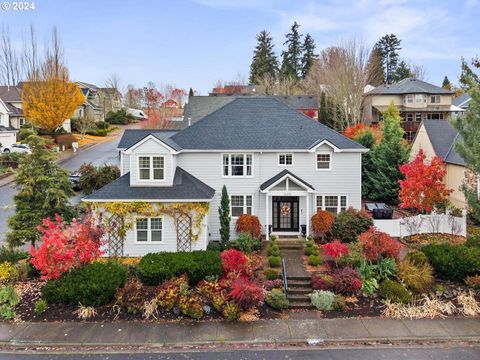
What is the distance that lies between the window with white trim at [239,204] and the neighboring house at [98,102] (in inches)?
1970

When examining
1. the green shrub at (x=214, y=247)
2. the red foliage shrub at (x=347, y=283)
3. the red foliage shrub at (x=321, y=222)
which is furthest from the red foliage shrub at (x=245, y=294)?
the red foliage shrub at (x=321, y=222)

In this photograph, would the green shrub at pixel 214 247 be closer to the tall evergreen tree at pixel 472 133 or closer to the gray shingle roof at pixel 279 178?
the gray shingle roof at pixel 279 178

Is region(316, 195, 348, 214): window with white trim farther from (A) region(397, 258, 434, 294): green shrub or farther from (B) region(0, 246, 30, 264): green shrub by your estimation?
(B) region(0, 246, 30, 264): green shrub

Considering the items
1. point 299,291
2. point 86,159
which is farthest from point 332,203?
point 86,159

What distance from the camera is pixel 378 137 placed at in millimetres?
39875

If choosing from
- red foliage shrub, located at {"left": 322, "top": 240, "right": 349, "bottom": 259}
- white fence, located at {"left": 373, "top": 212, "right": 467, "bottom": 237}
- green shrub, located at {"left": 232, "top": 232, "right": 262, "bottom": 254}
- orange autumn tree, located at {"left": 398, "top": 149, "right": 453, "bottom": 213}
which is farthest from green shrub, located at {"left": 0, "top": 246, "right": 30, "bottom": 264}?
orange autumn tree, located at {"left": 398, "top": 149, "right": 453, "bottom": 213}

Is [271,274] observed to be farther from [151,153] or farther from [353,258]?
[151,153]

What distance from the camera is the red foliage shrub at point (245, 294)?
45.6ft

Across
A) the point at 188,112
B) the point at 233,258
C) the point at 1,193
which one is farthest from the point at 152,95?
the point at 233,258

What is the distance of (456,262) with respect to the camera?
52.7 ft

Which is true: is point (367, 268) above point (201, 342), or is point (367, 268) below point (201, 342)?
above

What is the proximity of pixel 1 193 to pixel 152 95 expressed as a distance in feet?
150

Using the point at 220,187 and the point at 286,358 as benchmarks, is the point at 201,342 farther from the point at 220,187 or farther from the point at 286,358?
the point at 220,187

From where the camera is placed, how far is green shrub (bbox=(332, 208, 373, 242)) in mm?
21312
